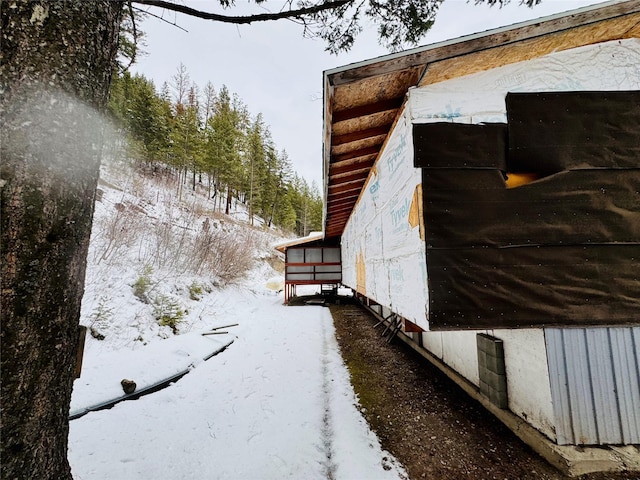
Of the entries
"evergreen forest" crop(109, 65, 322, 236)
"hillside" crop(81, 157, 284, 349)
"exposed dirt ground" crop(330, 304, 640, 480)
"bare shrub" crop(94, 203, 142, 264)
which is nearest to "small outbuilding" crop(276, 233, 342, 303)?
"hillside" crop(81, 157, 284, 349)

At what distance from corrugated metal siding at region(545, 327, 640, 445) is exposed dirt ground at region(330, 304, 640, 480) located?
36 cm

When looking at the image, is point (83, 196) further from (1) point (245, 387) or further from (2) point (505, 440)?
(2) point (505, 440)

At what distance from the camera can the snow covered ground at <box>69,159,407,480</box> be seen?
2.61 m

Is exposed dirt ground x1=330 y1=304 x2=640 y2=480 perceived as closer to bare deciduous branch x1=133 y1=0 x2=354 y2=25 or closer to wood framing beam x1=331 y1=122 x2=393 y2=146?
wood framing beam x1=331 y1=122 x2=393 y2=146

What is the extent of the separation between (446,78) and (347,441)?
3.95 meters

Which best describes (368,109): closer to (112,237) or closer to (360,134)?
(360,134)

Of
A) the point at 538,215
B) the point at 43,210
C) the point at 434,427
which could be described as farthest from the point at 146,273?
the point at 538,215

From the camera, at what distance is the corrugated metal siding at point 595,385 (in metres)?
2.73

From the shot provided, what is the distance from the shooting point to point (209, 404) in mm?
3697

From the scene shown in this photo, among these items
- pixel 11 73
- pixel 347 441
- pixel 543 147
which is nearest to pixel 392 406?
pixel 347 441

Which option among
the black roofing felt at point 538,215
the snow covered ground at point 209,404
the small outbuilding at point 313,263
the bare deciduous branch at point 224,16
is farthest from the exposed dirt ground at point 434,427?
the small outbuilding at point 313,263

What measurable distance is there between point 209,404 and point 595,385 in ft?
14.8

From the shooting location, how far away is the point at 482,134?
245 centimetres

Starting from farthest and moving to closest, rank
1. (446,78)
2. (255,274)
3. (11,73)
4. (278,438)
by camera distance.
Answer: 1. (255,274)
2. (278,438)
3. (446,78)
4. (11,73)
